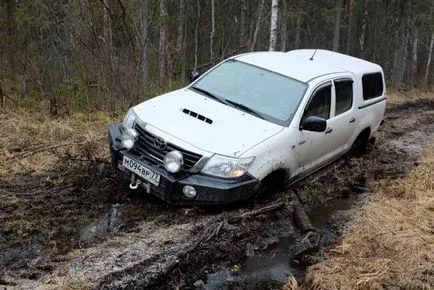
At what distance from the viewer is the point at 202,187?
5273mm

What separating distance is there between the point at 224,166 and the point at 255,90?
1.56 m

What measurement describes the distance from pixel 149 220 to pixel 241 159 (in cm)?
122

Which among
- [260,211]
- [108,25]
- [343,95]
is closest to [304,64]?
[343,95]

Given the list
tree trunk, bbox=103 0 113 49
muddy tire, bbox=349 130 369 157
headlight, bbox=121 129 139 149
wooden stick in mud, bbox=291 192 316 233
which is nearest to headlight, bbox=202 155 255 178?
headlight, bbox=121 129 139 149

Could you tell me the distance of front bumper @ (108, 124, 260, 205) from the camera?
5.29 metres

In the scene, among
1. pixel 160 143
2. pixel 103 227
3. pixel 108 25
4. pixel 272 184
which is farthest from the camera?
pixel 108 25

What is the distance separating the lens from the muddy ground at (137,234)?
442cm

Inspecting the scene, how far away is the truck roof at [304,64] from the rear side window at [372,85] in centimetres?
12

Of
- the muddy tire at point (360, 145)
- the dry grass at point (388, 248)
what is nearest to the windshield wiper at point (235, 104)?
the dry grass at point (388, 248)

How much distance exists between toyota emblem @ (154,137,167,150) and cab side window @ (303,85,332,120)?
6.24 ft

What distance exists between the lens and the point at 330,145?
7.13 m

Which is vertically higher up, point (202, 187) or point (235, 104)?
point (235, 104)

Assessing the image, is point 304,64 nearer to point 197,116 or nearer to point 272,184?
point 272,184

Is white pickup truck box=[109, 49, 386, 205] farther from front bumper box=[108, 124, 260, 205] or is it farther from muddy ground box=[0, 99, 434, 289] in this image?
muddy ground box=[0, 99, 434, 289]
